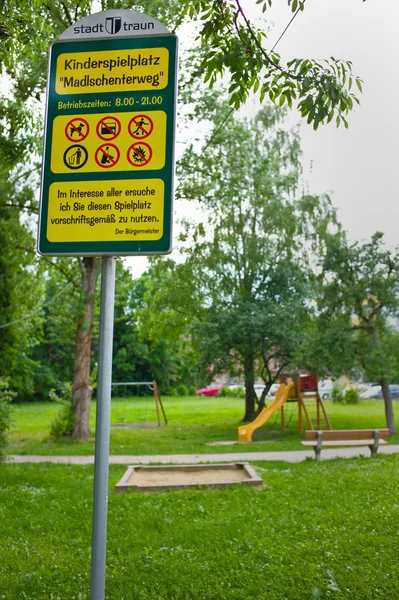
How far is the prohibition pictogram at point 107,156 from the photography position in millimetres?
2574

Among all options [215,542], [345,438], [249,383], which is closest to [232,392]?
[249,383]

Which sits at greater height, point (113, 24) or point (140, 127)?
point (113, 24)

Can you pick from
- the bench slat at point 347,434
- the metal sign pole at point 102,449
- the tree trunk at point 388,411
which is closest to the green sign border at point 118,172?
the metal sign pole at point 102,449

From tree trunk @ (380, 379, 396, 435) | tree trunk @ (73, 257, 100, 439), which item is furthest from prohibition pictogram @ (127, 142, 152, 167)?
tree trunk @ (380, 379, 396, 435)

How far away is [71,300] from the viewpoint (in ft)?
62.6

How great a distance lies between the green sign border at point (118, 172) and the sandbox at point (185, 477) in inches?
251

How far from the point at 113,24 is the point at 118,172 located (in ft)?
2.16

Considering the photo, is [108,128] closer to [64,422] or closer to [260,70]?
[260,70]

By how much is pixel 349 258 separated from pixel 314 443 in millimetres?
7840

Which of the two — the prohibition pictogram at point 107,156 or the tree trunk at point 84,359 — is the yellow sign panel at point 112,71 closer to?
the prohibition pictogram at point 107,156

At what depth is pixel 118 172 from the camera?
8.41 feet

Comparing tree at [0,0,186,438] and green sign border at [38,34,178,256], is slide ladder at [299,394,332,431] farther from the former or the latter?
green sign border at [38,34,178,256]

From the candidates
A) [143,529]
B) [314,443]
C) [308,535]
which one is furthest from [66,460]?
[308,535]

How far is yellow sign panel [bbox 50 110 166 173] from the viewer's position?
2.57 meters
